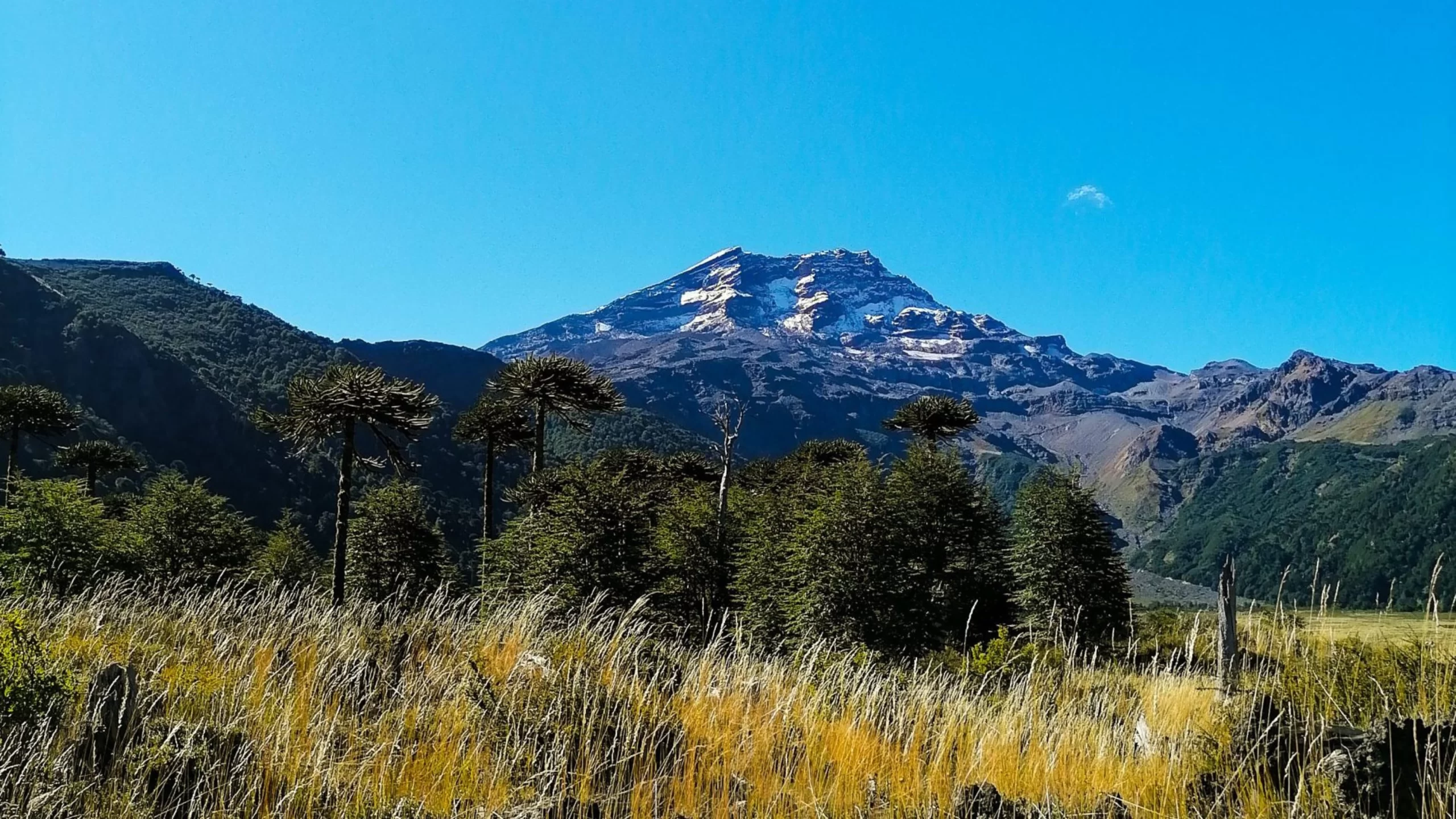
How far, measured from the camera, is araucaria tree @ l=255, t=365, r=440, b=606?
2506 cm

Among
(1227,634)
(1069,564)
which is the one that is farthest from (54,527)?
(1069,564)

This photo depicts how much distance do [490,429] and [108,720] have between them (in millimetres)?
38137

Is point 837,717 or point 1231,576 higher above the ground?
point 1231,576

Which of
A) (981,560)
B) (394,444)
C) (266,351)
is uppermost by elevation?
(266,351)

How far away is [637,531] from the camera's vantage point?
3053cm

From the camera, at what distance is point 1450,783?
3064 mm

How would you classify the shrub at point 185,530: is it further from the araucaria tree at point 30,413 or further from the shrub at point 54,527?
the shrub at point 54,527

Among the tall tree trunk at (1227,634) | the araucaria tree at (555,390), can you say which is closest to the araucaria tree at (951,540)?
the araucaria tree at (555,390)

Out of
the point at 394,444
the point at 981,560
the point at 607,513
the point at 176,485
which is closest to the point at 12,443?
the point at 176,485

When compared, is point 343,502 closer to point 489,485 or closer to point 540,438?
point 540,438

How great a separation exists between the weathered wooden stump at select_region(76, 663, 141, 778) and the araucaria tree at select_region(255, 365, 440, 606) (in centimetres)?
2224

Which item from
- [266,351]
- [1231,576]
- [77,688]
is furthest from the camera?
[266,351]

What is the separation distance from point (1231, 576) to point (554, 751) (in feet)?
21.2

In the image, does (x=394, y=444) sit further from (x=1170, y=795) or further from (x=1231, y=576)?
(x=1170, y=795)
